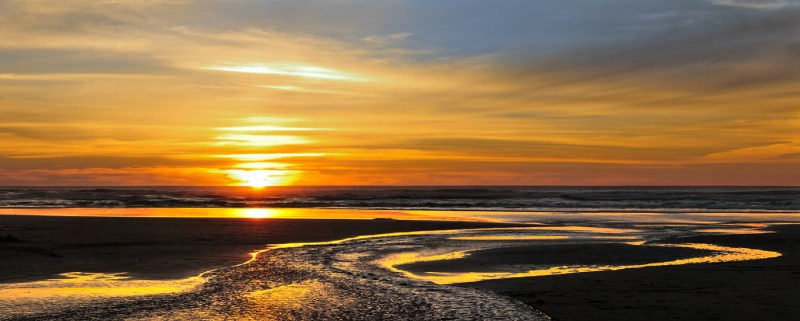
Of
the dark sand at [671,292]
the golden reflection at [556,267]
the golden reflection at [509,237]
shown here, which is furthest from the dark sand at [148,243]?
the dark sand at [671,292]

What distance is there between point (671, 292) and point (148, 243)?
20.3 metres

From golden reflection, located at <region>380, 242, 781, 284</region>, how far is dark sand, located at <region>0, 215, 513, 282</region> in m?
5.47

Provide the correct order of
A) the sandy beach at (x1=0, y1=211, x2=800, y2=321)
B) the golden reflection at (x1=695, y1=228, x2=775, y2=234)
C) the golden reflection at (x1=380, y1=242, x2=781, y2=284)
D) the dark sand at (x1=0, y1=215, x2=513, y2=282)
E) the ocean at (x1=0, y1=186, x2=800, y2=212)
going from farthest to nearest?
1. the ocean at (x1=0, y1=186, x2=800, y2=212)
2. the golden reflection at (x1=695, y1=228, x2=775, y2=234)
3. the dark sand at (x1=0, y1=215, x2=513, y2=282)
4. the golden reflection at (x1=380, y1=242, x2=781, y2=284)
5. the sandy beach at (x1=0, y1=211, x2=800, y2=321)

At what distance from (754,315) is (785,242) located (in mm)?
18268

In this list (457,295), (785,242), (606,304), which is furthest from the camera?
(785,242)

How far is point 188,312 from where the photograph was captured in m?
12.8

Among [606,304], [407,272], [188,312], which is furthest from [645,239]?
[188,312]

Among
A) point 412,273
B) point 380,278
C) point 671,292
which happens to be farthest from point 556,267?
point 380,278

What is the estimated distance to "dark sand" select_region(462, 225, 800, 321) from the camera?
12.8m

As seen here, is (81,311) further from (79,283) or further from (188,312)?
(79,283)

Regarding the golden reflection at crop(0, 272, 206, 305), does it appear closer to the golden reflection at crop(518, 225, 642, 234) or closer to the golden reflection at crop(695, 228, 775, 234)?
the golden reflection at crop(518, 225, 642, 234)

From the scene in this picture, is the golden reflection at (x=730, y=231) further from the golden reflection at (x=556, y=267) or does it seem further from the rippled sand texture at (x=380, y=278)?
the golden reflection at (x=556, y=267)

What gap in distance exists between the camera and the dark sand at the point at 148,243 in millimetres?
19500

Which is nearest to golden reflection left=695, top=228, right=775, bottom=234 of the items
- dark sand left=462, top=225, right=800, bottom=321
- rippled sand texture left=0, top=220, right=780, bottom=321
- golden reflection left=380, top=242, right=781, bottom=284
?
rippled sand texture left=0, top=220, right=780, bottom=321
